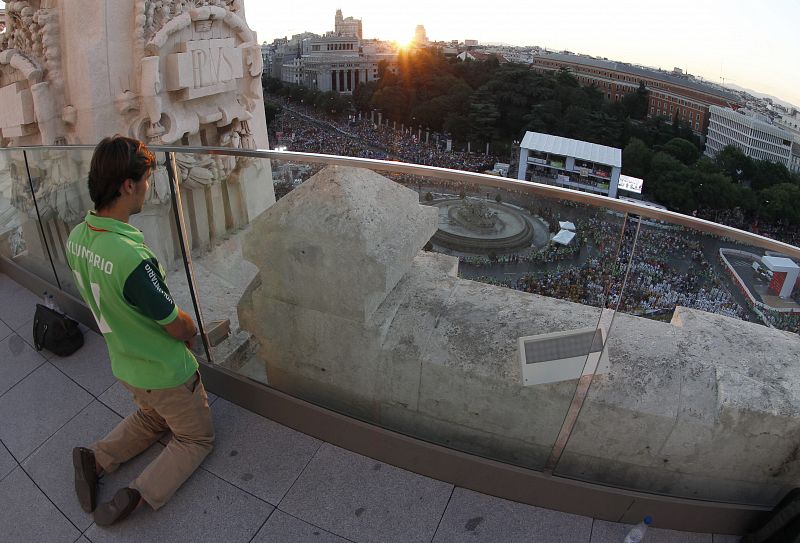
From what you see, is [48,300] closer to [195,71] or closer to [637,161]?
[195,71]

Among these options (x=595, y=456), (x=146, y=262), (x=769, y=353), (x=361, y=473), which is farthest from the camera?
(x=361, y=473)

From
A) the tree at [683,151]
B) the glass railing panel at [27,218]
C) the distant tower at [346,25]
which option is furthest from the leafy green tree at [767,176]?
the distant tower at [346,25]

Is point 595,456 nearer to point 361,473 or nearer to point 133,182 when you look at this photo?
point 361,473

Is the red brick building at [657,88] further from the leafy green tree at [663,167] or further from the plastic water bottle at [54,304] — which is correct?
the plastic water bottle at [54,304]

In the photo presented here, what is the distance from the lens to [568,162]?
27.1 m

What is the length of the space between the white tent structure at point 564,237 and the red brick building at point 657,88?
43841mm

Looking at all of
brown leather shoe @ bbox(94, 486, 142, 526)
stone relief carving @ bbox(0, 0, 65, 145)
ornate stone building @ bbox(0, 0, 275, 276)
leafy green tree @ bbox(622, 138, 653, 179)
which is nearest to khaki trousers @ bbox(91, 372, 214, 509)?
brown leather shoe @ bbox(94, 486, 142, 526)

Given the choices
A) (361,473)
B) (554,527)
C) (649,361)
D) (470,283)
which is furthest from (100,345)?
(649,361)

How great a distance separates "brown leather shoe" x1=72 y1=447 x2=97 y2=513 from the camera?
1.87m

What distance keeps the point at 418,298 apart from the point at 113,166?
108cm

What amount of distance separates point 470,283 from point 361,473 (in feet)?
2.61

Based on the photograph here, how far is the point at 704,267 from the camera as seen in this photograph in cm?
164

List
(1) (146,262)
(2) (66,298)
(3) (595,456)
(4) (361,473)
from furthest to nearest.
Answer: (2) (66,298) → (4) (361,473) → (3) (595,456) → (1) (146,262)

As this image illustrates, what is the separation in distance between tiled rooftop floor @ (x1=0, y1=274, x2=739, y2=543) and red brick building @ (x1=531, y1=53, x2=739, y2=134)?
44098mm
